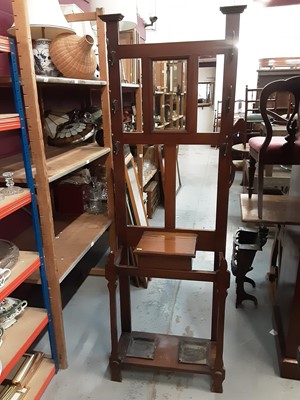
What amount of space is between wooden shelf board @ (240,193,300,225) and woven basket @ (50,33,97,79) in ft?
4.11

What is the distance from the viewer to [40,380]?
5.21 feet

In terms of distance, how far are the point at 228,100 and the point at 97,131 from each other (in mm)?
1359

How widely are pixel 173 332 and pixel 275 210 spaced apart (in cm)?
99

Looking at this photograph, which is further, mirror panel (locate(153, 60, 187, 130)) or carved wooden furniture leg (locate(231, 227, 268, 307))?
mirror panel (locate(153, 60, 187, 130))

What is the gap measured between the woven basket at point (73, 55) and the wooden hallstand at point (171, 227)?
49cm

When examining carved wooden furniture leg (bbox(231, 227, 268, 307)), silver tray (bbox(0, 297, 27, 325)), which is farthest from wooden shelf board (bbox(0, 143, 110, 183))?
carved wooden furniture leg (bbox(231, 227, 268, 307))

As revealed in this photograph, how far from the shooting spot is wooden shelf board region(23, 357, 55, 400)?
1.51 m

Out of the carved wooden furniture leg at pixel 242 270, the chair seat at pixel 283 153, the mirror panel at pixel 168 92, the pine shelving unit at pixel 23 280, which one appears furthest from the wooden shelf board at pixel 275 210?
the mirror panel at pixel 168 92

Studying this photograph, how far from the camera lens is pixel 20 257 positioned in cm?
149

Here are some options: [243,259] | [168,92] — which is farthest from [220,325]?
[168,92]

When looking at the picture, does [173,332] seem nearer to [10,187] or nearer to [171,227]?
[171,227]

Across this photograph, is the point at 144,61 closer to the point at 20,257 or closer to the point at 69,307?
the point at 20,257

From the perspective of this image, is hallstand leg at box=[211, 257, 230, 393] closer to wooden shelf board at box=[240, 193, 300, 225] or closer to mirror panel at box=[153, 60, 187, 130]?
wooden shelf board at box=[240, 193, 300, 225]

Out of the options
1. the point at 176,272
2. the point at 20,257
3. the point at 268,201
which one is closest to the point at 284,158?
the point at 268,201
